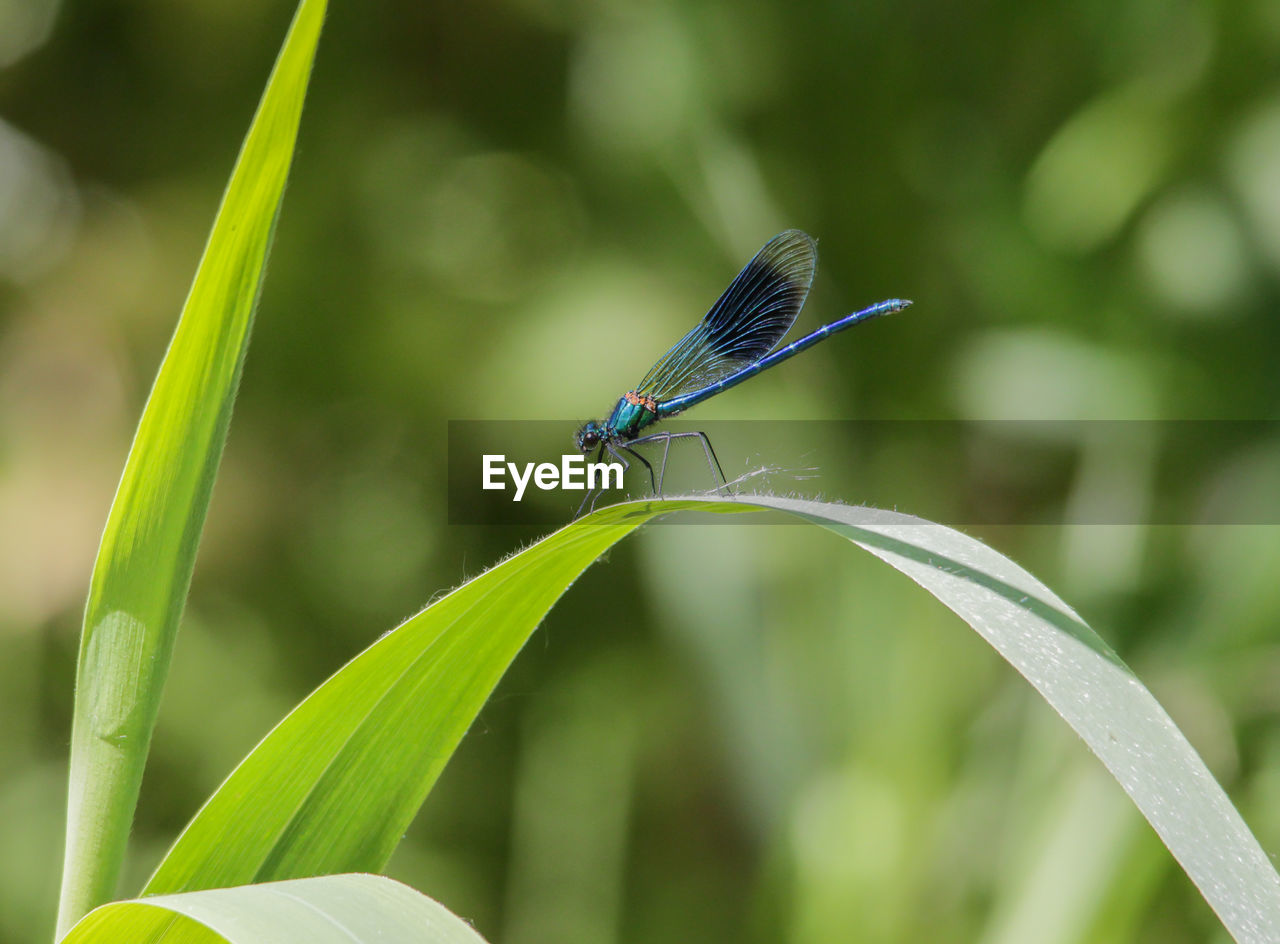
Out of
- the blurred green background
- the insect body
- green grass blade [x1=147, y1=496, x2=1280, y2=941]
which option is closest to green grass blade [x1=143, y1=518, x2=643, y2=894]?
green grass blade [x1=147, y1=496, x2=1280, y2=941]

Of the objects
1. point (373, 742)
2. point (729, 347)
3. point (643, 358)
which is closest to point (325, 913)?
point (373, 742)

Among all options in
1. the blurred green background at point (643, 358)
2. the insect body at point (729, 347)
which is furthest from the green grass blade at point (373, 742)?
the blurred green background at point (643, 358)

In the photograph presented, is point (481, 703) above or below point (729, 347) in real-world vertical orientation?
below

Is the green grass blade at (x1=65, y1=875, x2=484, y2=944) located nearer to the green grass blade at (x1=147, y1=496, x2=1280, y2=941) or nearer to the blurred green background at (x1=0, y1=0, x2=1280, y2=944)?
the green grass blade at (x1=147, y1=496, x2=1280, y2=941)

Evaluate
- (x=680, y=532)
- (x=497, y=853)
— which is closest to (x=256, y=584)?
(x=497, y=853)

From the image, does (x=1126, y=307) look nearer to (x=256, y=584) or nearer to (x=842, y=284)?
(x=842, y=284)

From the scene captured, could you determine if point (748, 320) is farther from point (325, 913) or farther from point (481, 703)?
point (325, 913)
